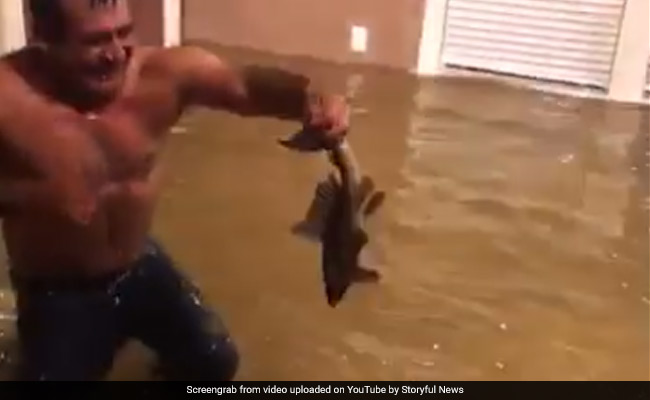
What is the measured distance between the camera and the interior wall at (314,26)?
315 centimetres

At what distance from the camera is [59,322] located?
4.54ft

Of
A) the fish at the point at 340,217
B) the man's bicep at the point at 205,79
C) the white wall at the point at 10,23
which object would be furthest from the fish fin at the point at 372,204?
the white wall at the point at 10,23

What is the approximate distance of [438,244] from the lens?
209 cm

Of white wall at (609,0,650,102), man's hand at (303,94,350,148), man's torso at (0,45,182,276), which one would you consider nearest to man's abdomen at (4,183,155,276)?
man's torso at (0,45,182,276)

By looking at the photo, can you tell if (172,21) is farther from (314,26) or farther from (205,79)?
(205,79)

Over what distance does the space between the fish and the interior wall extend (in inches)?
72.3

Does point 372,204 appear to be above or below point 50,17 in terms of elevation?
below

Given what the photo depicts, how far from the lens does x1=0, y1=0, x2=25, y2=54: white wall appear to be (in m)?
2.39

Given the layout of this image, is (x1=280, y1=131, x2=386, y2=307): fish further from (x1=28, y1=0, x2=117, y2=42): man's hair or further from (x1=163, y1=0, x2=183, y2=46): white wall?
(x1=163, y1=0, x2=183, y2=46): white wall

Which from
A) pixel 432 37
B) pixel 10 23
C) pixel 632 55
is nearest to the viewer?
pixel 10 23

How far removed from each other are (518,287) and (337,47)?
57.1 inches
